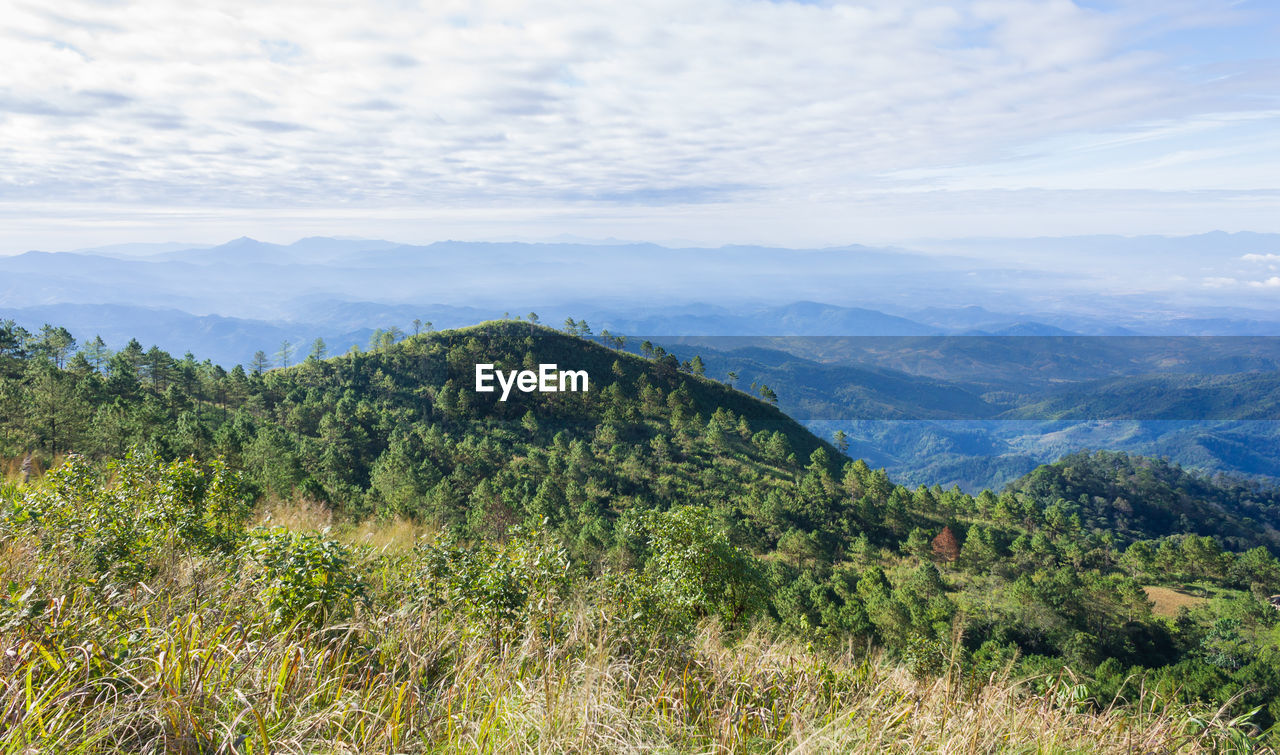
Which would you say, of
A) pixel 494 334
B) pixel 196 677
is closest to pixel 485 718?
pixel 196 677

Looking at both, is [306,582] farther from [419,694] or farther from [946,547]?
[946,547]

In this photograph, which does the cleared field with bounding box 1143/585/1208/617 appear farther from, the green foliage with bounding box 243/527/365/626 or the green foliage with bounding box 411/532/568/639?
the green foliage with bounding box 243/527/365/626

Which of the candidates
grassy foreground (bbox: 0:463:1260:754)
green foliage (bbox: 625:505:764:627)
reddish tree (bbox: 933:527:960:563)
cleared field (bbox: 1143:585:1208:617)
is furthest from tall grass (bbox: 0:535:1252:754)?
cleared field (bbox: 1143:585:1208:617)

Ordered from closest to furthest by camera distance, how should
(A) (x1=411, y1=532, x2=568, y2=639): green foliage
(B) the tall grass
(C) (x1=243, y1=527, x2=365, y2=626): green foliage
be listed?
(B) the tall grass → (C) (x1=243, y1=527, x2=365, y2=626): green foliage → (A) (x1=411, y1=532, x2=568, y2=639): green foliage

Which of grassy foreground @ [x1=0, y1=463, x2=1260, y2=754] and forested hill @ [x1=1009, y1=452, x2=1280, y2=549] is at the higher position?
grassy foreground @ [x1=0, y1=463, x2=1260, y2=754]

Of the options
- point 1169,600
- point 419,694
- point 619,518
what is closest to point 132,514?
point 419,694

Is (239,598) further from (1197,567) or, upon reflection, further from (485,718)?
(1197,567)

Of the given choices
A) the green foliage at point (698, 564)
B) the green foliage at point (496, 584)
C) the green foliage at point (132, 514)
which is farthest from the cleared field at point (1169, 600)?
the green foliage at point (132, 514)

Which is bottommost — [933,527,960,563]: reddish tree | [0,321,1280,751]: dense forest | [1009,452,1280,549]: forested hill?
[1009,452,1280,549]: forested hill

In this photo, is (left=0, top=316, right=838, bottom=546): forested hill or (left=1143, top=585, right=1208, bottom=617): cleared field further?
(left=1143, top=585, right=1208, bottom=617): cleared field
